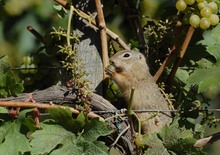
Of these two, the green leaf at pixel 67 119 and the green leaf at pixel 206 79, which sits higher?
the green leaf at pixel 206 79

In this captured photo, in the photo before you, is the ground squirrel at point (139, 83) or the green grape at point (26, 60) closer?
the ground squirrel at point (139, 83)

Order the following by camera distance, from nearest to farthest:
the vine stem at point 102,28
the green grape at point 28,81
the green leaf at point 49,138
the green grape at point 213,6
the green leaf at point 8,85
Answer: the green leaf at point 49,138 < the green leaf at point 8,85 < the green grape at point 213,6 < the vine stem at point 102,28 < the green grape at point 28,81

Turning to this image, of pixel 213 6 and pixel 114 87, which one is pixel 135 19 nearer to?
pixel 114 87

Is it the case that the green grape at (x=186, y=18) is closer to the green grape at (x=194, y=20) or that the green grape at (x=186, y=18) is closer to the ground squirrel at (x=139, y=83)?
the green grape at (x=194, y=20)

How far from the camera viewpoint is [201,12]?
3.38 meters

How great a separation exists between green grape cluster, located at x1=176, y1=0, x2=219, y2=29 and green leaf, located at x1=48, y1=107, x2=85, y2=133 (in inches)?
29.6

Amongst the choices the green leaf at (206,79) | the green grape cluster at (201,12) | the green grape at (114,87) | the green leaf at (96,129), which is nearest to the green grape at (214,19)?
the green grape cluster at (201,12)

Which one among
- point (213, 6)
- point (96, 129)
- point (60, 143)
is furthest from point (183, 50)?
point (60, 143)

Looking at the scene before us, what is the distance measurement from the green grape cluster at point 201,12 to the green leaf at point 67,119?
0.75m

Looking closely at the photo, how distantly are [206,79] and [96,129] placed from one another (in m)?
0.53

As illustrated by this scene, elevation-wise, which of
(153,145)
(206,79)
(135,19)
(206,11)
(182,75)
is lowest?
(153,145)

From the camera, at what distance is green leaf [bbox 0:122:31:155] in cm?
311

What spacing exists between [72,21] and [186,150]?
0.95 metres

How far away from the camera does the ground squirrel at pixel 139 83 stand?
11.9 ft
